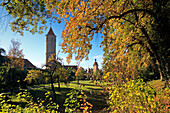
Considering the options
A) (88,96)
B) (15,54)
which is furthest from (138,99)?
(15,54)

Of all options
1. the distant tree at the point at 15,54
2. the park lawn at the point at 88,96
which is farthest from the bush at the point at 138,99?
the distant tree at the point at 15,54

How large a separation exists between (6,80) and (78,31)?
1251 centimetres

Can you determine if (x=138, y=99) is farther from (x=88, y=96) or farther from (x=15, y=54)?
(x=15, y=54)

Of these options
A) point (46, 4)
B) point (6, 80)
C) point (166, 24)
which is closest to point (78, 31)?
point (46, 4)

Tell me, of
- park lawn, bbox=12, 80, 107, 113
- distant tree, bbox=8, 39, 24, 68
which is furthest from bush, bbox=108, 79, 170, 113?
distant tree, bbox=8, 39, 24, 68

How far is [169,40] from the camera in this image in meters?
6.55

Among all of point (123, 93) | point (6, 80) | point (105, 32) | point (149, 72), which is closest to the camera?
point (123, 93)

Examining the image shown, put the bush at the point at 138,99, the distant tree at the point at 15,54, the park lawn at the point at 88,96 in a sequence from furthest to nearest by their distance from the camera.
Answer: the distant tree at the point at 15,54 → the park lawn at the point at 88,96 → the bush at the point at 138,99

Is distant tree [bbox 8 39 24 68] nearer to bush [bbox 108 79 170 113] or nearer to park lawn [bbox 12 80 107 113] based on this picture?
park lawn [bbox 12 80 107 113]

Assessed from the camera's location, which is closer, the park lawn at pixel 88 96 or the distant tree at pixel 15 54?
the park lawn at pixel 88 96

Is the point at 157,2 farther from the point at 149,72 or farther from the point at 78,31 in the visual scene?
the point at 149,72

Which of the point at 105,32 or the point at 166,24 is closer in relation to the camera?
the point at 105,32

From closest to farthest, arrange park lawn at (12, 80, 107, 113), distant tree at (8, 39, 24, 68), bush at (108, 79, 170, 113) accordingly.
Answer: bush at (108, 79, 170, 113) < park lawn at (12, 80, 107, 113) < distant tree at (8, 39, 24, 68)

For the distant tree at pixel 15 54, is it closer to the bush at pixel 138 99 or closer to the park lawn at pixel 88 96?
the park lawn at pixel 88 96
